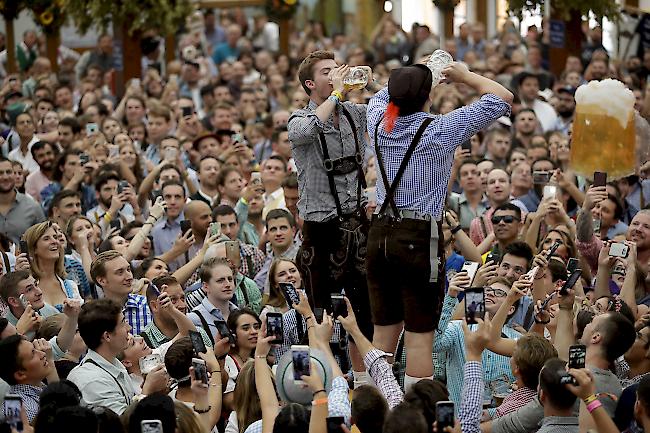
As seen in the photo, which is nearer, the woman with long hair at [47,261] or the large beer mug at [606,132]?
the woman with long hair at [47,261]

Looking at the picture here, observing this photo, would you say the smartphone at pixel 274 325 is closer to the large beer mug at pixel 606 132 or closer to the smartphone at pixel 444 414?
the smartphone at pixel 444 414

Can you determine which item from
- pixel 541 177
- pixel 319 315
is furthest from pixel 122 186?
pixel 319 315

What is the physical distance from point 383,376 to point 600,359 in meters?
1.16

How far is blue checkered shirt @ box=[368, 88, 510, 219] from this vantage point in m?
7.15

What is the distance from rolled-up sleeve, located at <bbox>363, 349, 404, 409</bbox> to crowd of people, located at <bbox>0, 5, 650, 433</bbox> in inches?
0.4

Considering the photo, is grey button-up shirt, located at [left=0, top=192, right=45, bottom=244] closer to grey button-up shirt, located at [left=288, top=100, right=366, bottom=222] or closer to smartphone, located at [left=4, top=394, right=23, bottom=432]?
grey button-up shirt, located at [left=288, top=100, right=366, bottom=222]

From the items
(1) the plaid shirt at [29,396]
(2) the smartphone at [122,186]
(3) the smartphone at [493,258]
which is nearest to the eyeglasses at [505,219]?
(3) the smartphone at [493,258]

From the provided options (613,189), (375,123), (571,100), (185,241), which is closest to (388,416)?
(375,123)

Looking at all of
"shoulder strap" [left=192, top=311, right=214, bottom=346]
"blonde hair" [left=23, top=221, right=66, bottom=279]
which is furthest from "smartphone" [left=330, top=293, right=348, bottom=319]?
"blonde hair" [left=23, top=221, right=66, bottom=279]

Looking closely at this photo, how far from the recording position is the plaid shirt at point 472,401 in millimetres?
6438

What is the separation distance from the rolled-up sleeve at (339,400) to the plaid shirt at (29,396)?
167 cm

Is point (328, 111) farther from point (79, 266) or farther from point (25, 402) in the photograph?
point (79, 266)

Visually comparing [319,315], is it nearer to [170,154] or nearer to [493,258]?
[493,258]

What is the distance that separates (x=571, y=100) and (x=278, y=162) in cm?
522
